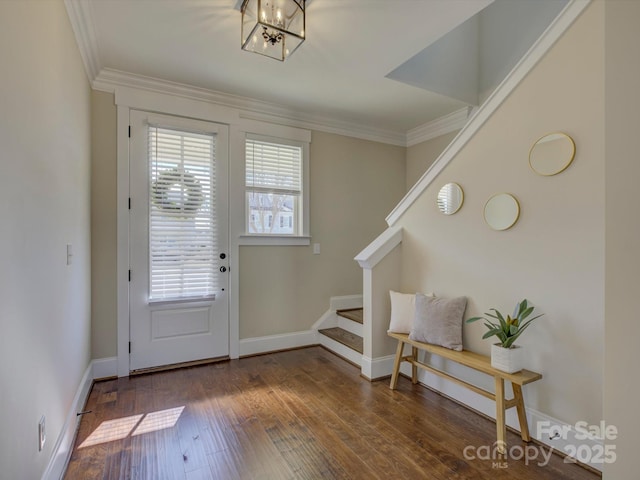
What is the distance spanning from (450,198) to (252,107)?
223 centimetres

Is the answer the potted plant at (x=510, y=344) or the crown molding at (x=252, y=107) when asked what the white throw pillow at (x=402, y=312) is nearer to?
the potted plant at (x=510, y=344)

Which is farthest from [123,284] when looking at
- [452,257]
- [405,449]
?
[452,257]

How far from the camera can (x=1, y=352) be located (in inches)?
42.3

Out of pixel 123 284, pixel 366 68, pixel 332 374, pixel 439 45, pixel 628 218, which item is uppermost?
pixel 439 45

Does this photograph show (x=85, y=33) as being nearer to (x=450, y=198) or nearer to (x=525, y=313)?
(x=450, y=198)

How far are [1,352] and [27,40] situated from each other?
122 cm

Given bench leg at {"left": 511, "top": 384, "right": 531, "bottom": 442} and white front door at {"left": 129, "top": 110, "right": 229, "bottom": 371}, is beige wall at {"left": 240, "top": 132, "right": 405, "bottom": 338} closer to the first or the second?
white front door at {"left": 129, "top": 110, "right": 229, "bottom": 371}

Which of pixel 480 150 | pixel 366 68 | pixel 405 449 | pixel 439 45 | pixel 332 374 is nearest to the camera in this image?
pixel 405 449

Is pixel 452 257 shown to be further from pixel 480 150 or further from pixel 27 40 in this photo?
pixel 27 40

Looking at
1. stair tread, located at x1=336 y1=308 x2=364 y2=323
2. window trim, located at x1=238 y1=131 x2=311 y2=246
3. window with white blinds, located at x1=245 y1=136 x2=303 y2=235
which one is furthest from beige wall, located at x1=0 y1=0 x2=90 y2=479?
stair tread, located at x1=336 y1=308 x2=364 y2=323

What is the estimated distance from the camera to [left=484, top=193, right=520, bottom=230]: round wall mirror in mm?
2096

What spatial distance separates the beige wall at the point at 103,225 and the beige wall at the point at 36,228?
0.58 metres

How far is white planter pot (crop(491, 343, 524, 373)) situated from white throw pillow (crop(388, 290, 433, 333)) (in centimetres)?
74

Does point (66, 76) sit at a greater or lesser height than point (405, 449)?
greater
